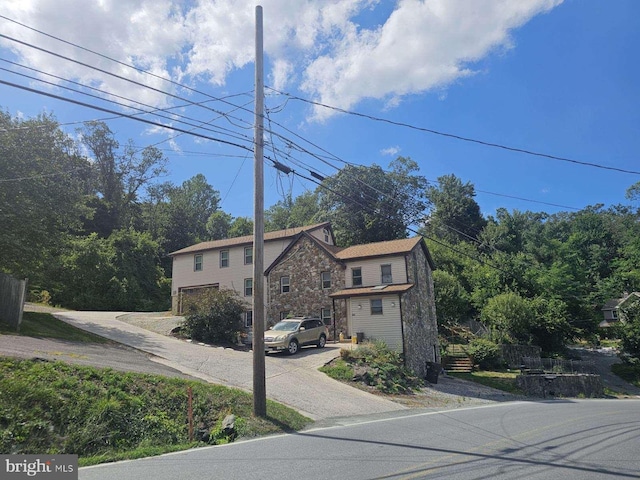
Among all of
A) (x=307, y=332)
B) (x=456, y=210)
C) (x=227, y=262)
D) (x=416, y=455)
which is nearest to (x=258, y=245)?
(x=416, y=455)

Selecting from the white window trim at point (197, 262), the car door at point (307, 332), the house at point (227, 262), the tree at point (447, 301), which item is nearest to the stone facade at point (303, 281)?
the house at point (227, 262)

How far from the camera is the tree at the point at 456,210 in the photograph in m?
63.6

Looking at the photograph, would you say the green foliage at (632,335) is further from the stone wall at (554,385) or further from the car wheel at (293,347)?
the car wheel at (293,347)

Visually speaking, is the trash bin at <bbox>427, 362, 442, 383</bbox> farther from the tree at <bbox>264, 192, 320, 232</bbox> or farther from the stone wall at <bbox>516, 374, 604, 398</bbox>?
the tree at <bbox>264, 192, 320, 232</bbox>

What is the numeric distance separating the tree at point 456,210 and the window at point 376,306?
3939 centimetres

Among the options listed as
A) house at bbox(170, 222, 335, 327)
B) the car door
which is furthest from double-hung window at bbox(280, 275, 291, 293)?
the car door

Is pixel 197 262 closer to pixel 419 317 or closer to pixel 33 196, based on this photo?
pixel 33 196

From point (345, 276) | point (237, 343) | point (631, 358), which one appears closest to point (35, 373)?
point (237, 343)

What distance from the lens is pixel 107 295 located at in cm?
3925

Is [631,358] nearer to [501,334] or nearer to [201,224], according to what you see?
[501,334]

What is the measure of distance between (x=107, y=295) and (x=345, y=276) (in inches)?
914

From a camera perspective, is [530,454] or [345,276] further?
[345,276]

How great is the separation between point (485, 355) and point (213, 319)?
1873cm

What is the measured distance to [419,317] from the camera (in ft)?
86.8
